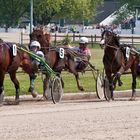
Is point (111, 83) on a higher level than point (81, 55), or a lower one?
lower

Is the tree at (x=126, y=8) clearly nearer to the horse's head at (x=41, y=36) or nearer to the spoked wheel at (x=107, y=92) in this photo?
the horse's head at (x=41, y=36)

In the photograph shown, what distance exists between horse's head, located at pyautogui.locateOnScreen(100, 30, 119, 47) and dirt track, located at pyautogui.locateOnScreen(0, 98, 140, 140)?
2030 millimetres

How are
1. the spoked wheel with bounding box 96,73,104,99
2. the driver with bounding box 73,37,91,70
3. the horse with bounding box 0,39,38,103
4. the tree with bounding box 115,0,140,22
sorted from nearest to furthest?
the horse with bounding box 0,39,38,103
the spoked wheel with bounding box 96,73,104,99
the driver with bounding box 73,37,91,70
the tree with bounding box 115,0,140,22

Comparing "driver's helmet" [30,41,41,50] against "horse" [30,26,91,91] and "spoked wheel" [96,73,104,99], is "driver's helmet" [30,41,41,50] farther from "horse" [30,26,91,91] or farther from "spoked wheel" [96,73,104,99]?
→ "spoked wheel" [96,73,104,99]

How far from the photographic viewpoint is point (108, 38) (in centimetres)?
1672

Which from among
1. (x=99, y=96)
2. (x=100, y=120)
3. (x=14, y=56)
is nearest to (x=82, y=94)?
(x=99, y=96)

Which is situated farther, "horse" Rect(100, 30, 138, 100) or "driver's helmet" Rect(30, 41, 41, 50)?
"horse" Rect(100, 30, 138, 100)

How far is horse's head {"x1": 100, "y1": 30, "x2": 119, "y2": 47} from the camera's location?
16641mm

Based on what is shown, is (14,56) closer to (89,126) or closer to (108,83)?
(108,83)

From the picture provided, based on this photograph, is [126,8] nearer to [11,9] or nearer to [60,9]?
[60,9]

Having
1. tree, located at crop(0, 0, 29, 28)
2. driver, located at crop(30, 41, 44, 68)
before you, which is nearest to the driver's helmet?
driver, located at crop(30, 41, 44, 68)

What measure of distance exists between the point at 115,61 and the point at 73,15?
59.9 m

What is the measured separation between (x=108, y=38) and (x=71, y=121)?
221 inches

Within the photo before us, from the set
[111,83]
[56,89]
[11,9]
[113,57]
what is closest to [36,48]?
[56,89]
